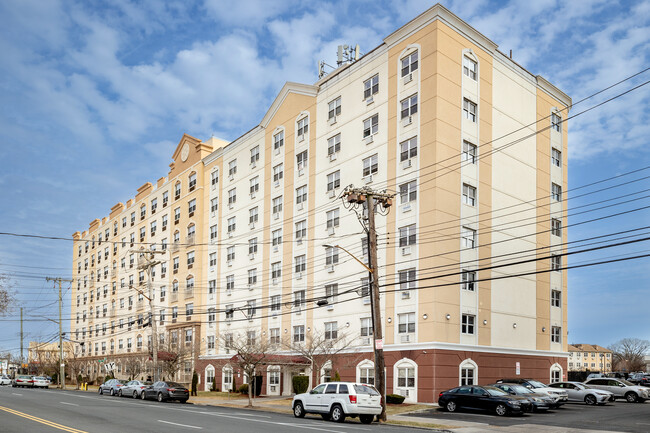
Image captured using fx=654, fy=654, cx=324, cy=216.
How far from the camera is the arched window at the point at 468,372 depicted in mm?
40275

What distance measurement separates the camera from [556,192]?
Result: 5244 centimetres

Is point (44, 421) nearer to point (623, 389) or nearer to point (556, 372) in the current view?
point (623, 389)

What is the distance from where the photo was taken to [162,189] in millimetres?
79500

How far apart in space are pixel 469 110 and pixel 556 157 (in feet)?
41.4

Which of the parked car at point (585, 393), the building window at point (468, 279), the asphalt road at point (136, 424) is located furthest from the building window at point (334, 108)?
the asphalt road at point (136, 424)

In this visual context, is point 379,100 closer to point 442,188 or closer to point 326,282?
point 442,188

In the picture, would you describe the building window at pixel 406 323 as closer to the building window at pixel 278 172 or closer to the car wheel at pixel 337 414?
the car wheel at pixel 337 414

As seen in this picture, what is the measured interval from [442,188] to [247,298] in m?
24.9

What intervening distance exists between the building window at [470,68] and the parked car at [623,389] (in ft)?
71.2

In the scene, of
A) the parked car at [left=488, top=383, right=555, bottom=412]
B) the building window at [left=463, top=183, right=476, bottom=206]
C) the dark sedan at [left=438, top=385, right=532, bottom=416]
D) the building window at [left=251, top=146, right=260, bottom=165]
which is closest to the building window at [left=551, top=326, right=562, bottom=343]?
the building window at [left=463, top=183, right=476, bottom=206]

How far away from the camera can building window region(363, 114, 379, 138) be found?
45.9 metres

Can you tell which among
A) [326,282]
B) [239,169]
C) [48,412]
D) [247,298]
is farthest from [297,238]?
[48,412]

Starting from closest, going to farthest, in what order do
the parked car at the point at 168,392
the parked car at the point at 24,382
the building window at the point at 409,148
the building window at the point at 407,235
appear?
the building window at the point at 407,235 → the building window at the point at 409,148 → the parked car at the point at 168,392 → the parked car at the point at 24,382

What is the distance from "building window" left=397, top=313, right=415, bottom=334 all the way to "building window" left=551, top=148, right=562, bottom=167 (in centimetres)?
2009
